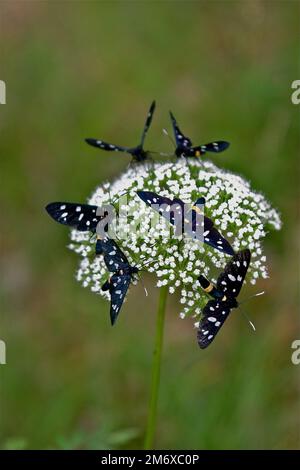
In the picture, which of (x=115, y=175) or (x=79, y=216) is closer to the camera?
(x=79, y=216)

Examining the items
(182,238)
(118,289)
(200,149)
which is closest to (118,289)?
(118,289)

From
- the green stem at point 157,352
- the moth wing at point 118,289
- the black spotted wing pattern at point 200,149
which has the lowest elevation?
the green stem at point 157,352

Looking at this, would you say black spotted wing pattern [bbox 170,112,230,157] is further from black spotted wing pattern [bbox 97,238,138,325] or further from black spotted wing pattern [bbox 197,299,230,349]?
black spotted wing pattern [bbox 197,299,230,349]

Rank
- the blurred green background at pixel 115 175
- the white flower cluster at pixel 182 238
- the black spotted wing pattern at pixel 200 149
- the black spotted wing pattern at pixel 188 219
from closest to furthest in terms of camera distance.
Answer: the black spotted wing pattern at pixel 188 219
the white flower cluster at pixel 182 238
the black spotted wing pattern at pixel 200 149
the blurred green background at pixel 115 175

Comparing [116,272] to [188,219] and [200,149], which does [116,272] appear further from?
[200,149]

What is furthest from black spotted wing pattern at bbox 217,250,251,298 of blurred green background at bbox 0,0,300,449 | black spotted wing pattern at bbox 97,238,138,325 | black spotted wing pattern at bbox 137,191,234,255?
blurred green background at bbox 0,0,300,449

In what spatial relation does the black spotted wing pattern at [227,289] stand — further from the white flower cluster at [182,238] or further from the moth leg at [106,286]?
the moth leg at [106,286]

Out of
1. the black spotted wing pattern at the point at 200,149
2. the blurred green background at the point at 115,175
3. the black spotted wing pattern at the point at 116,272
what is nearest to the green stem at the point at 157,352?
the black spotted wing pattern at the point at 116,272
